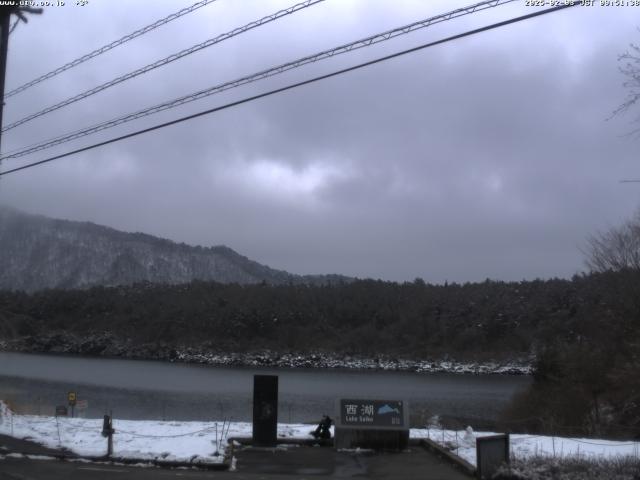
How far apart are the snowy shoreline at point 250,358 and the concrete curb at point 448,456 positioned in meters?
112

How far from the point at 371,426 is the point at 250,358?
140 metres

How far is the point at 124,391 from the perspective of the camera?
69.0 metres

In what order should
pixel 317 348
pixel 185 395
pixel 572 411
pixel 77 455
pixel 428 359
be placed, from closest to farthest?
pixel 77 455, pixel 572 411, pixel 185 395, pixel 428 359, pixel 317 348

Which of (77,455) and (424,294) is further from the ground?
(424,294)

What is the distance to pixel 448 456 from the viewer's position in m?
17.6

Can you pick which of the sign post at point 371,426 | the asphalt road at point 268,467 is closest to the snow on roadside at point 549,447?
the asphalt road at point 268,467

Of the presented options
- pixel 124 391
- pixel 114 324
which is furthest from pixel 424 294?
pixel 124 391

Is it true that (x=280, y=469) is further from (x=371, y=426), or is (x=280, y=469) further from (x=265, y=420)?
(x=371, y=426)

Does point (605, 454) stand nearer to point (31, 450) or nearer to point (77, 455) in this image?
point (77, 455)

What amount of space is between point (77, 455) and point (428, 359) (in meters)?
135

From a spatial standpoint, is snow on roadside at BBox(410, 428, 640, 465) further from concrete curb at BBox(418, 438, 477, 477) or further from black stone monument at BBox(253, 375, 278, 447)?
black stone monument at BBox(253, 375, 278, 447)

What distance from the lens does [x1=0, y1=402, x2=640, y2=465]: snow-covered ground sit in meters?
17.5

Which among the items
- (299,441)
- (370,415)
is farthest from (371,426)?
(299,441)

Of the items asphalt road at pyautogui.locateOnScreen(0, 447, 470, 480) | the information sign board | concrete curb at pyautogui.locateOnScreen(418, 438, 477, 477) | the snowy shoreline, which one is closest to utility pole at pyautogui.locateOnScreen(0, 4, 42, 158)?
asphalt road at pyautogui.locateOnScreen(0, 447, 470, 480)
